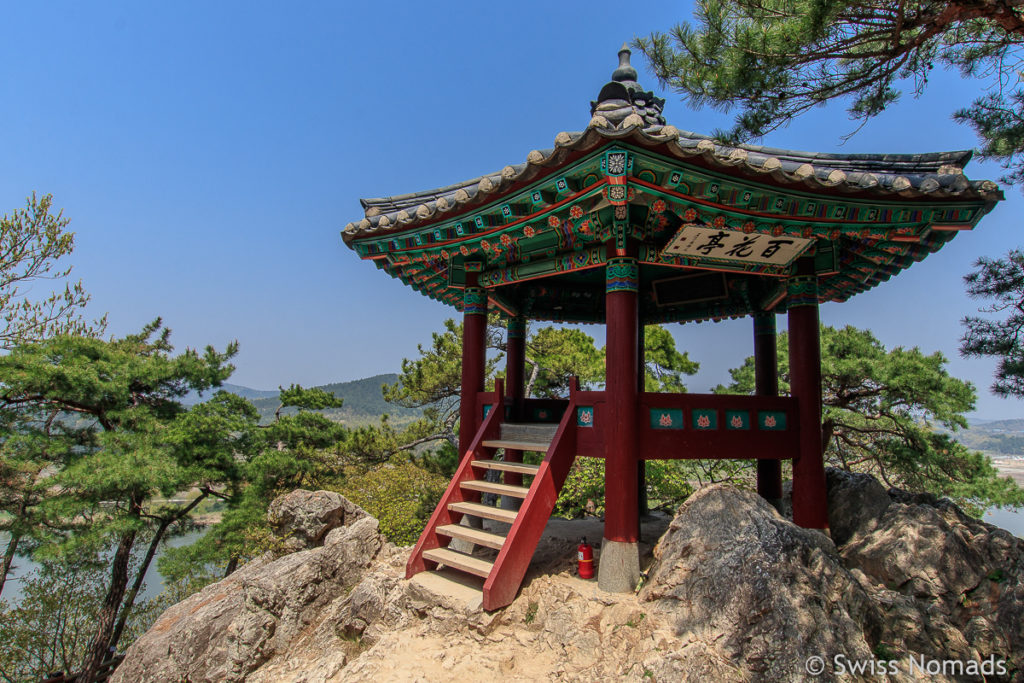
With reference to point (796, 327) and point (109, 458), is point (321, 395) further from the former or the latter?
point (796, 327)

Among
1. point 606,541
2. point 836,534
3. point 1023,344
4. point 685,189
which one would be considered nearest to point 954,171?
point 685,189

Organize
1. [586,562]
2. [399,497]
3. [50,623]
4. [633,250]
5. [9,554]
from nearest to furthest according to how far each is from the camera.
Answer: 1. [586,562]
2. [633,250]
3. [399,497]
4. [9,554]
5. [50,623]

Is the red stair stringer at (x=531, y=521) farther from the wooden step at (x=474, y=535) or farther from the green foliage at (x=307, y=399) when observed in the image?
the green foliage at (x=307, y=399)

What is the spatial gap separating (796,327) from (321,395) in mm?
15601

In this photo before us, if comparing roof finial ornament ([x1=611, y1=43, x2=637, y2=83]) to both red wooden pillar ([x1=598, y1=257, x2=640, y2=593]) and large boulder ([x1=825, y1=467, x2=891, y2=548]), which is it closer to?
red wooden pillar ([x1=598, y1=257, x2=640, y2=593])

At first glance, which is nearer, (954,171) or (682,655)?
(682,655)

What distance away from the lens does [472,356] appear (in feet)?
25.5

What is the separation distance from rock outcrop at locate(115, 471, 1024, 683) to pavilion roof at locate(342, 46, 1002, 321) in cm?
313

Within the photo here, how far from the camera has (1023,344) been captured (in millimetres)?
7387

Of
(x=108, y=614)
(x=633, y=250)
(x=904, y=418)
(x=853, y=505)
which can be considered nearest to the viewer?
(x=633, y=250)

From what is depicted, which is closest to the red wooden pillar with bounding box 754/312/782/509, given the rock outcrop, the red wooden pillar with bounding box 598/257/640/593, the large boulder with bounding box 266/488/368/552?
the rock outcrop

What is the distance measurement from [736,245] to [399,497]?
10304 millimetres

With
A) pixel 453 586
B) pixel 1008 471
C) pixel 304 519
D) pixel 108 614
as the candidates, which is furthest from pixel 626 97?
pixel 108 614

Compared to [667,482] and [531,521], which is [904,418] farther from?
[531,521]
